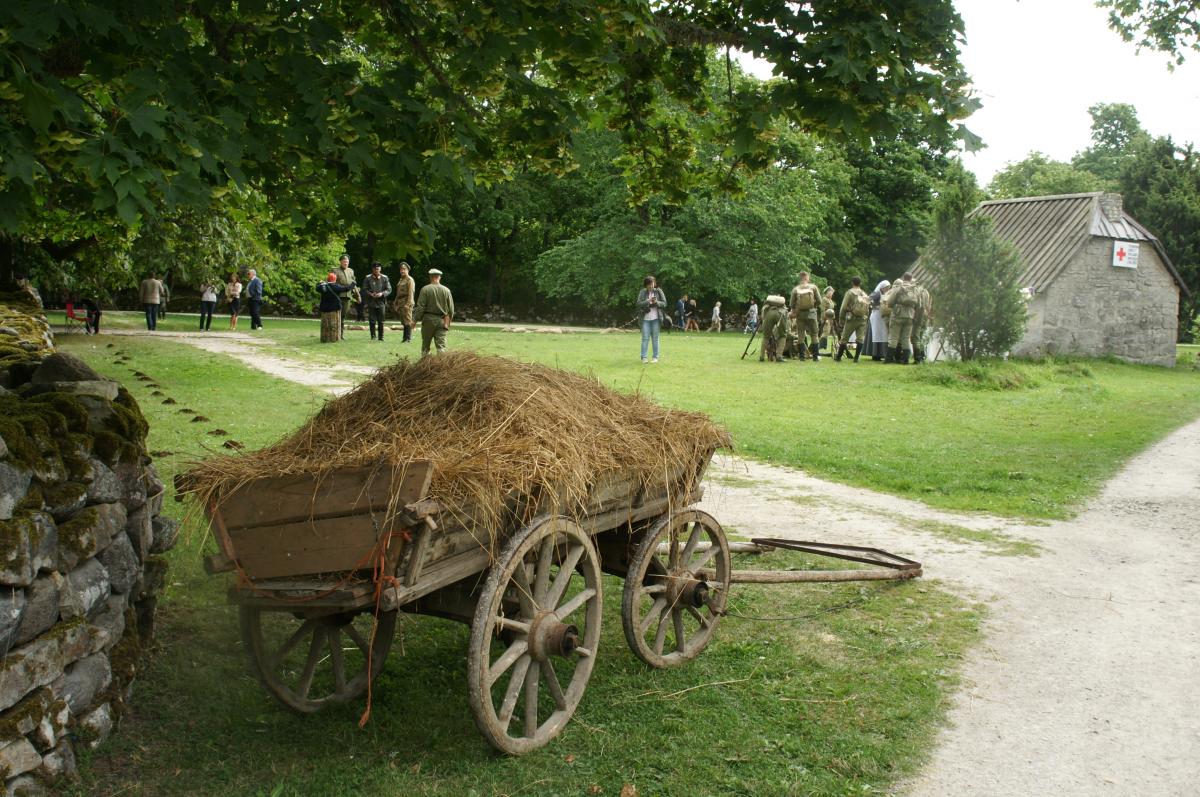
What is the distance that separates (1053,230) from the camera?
2702 centimetres

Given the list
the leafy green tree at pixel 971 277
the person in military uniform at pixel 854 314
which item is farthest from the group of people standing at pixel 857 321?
the leafy green tree at pixel 971 277

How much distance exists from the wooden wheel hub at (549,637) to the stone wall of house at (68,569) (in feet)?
5.80

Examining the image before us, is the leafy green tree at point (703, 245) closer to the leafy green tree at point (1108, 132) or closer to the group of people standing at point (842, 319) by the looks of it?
the group of people standing at point (842, 319)

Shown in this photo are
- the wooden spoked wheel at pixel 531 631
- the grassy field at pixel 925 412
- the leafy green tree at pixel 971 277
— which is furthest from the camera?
the leafy green tree at pixel 971 277

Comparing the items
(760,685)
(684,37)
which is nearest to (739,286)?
(684,37)

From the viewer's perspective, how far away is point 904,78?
19.7ft

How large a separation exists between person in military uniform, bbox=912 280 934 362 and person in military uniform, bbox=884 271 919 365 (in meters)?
0.09

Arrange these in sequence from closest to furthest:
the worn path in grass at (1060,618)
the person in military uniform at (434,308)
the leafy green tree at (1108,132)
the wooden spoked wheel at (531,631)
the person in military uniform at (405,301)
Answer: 1. the wooden spoked wheel at (531,631)
2. the worn path in grass at (1060,618)
3. the person in military uniform at (434,308)
4. the person in military uniform at (405,301)
5. the leafy green tree at (1108,132)

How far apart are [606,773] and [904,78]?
4.27 meters

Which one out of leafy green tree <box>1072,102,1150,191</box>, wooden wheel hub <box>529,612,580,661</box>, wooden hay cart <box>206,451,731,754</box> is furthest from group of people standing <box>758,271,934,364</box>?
leafy green tree <box>1072,102,1150,191</box>

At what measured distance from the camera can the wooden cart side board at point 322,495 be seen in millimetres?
3709

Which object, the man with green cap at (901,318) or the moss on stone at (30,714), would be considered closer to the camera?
the moss on stone at (30,714)

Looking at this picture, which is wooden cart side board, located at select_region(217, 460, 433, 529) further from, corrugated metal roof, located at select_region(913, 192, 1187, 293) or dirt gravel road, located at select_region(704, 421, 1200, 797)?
corrugated metal roof, located at select_region(913, 192, 1187, 293)

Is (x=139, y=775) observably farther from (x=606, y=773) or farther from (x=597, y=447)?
(x=597, y=447)
